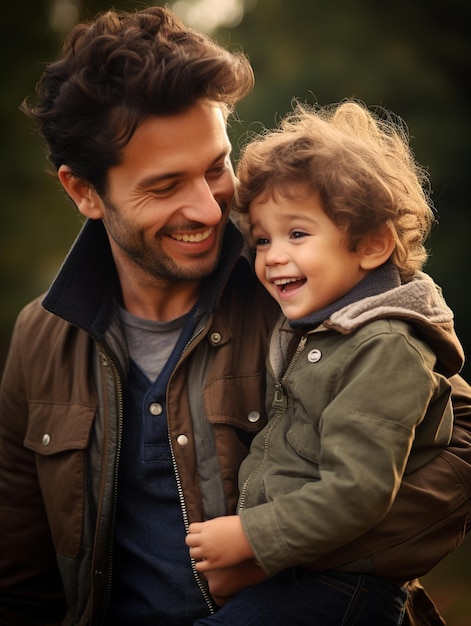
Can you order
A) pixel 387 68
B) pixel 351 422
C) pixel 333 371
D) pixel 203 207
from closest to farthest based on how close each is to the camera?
pixel 351 422
pixel 333 371
pixel 203 207
pixel 387 68

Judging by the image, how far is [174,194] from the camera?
2.43 meters

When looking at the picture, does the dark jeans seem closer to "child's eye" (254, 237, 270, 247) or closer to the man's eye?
"child's eye" (254, 237, 270, 247)

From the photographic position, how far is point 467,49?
474 cm

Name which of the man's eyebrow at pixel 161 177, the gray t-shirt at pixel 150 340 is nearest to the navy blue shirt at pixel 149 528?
the gray t-shirt at pixel 150 340

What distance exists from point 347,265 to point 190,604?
43.2 inches

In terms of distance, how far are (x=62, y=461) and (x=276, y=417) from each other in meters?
→ 0.75

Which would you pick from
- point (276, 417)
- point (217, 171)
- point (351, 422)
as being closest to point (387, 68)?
point (217, 171)

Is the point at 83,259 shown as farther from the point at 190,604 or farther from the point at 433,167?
the point at 433,167

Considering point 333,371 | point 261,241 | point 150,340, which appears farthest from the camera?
point 150,340

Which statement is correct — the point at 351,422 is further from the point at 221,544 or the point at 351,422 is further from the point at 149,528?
the point at 149,528

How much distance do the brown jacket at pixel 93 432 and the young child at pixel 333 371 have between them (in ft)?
0.42

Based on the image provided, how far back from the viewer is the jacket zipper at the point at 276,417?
210 centimetres

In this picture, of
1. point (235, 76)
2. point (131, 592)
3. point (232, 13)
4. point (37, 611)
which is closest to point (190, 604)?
point (131, 592)

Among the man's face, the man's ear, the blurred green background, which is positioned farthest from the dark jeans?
the blurred green background
